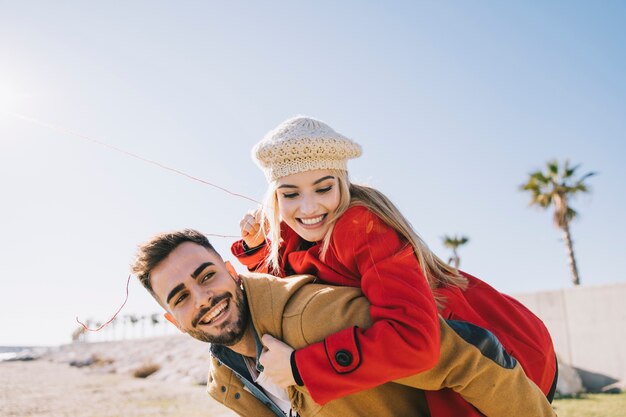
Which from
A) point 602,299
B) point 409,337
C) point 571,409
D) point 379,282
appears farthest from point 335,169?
point 602,299

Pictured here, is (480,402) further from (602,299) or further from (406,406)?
(602,299)

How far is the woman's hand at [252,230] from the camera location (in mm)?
3648

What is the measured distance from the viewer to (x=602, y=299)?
1316cm

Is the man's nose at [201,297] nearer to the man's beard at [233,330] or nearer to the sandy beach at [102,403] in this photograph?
the man's beard at [233,330]

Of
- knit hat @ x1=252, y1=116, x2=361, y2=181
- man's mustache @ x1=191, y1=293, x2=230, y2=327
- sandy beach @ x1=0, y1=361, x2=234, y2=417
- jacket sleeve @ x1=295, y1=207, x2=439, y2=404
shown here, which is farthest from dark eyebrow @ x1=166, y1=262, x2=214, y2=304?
sandy beach @ x1=0, y1=361, x2=234, y2=417

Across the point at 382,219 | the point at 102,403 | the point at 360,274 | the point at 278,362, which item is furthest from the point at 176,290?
the point at 102,403

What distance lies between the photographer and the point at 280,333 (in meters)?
2.62

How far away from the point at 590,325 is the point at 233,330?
13159mm

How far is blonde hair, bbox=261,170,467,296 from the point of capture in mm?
2842

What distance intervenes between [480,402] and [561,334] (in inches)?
515

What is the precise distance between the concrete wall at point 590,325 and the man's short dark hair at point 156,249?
12898mm

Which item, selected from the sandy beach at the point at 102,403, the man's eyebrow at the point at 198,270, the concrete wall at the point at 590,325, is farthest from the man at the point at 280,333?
the concrete wall at the point at 590,325

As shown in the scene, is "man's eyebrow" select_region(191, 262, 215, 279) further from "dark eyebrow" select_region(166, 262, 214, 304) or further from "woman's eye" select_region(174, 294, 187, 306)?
"woman's eye" select_region(174, 294, 187, 306)

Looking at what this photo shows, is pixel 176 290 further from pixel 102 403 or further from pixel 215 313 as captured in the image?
pixel 102 403
